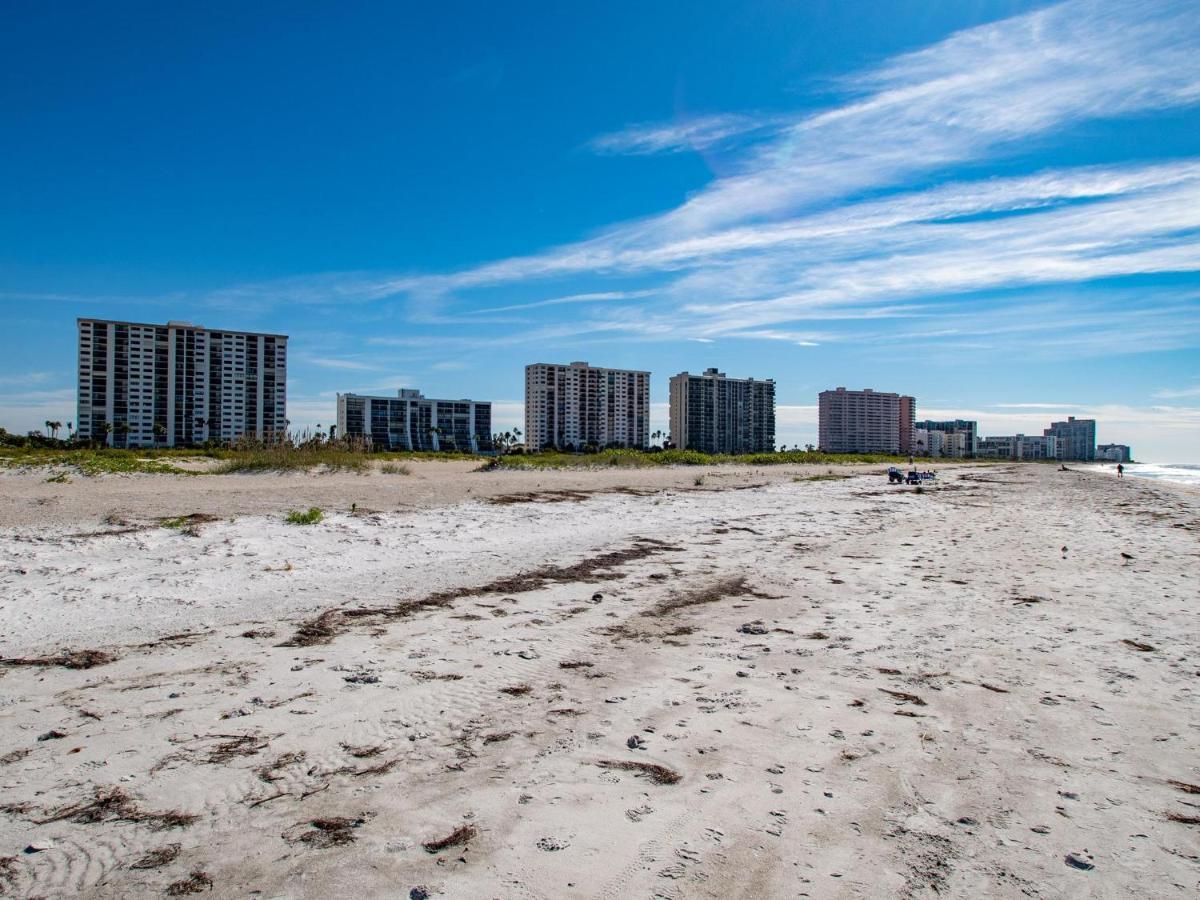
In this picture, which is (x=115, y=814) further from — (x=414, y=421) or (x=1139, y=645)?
(x=414, y=421)

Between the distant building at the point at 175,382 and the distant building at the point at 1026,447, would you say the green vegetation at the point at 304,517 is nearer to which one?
the distant building at the point at 175,382

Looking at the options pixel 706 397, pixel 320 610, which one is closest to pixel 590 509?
pixel 320 610

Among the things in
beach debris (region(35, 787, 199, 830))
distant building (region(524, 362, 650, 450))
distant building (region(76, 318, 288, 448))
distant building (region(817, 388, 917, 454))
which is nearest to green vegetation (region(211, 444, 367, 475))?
beach debris (region(35, 787, 199, 830))

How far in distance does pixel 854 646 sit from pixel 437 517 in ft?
27.5

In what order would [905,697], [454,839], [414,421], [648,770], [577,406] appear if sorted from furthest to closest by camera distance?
[577,406] → [414,421] → [905,697] → [648,770] → [454,839]

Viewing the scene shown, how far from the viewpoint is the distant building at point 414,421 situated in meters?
103

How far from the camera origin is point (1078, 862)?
2633 mm

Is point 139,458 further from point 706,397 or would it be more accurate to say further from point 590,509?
point 706,397

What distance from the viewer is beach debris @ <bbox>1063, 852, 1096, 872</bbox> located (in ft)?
8.54

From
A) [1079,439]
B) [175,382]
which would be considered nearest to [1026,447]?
[1079,439]

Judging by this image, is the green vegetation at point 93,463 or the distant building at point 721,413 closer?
the green vegetation at point 93,463

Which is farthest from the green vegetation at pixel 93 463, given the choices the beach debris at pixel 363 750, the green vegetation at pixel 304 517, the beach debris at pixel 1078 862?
the beach debris at pixel 1078 862

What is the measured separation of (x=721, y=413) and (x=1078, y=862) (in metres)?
130

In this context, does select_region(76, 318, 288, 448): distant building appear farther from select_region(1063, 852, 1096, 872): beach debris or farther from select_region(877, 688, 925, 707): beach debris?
select_region(1063, 852, 1096, 872): beach debris
